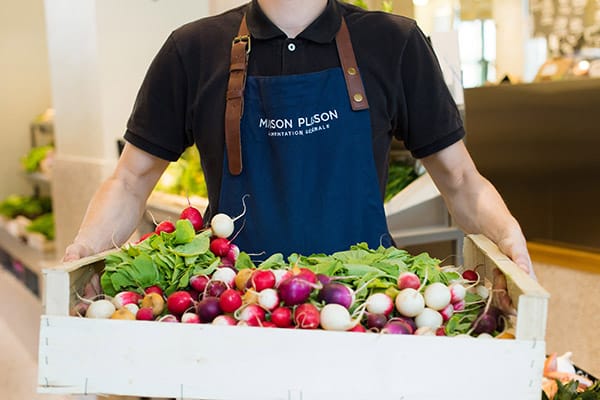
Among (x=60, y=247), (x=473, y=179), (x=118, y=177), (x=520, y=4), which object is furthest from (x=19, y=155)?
(x=473, y=179)

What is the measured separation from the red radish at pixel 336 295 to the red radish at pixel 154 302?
0.90 ft

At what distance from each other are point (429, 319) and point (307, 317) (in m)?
0.21

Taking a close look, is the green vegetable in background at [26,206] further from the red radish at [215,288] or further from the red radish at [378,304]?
the red radish at [378,304]

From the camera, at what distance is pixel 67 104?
4.96 meters

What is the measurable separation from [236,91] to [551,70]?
335cm

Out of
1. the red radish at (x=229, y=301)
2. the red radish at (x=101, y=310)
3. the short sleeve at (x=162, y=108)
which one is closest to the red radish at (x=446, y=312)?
the red radish at (x=229, y=301)

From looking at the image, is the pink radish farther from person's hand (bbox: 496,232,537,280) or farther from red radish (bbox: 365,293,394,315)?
person's hand (bbox: 496,232,537,280)

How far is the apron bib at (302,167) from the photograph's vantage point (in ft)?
5.56

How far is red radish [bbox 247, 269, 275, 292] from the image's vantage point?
1.25 meters

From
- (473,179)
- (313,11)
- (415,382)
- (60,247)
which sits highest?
(313,11)

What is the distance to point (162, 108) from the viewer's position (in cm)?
182

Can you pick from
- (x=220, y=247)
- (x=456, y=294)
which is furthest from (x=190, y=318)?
(x=456, y=294)

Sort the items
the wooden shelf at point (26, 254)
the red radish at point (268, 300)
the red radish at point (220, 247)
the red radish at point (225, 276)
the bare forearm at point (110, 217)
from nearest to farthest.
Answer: the red radish at point (268, 300)
the red radish at point (225, 276)
the red radish at point (220, 247)
the bare forearm at point (110, 217)
the wooden shelf at point (26, 254)

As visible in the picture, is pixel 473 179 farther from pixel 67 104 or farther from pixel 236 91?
pixel 67 104
